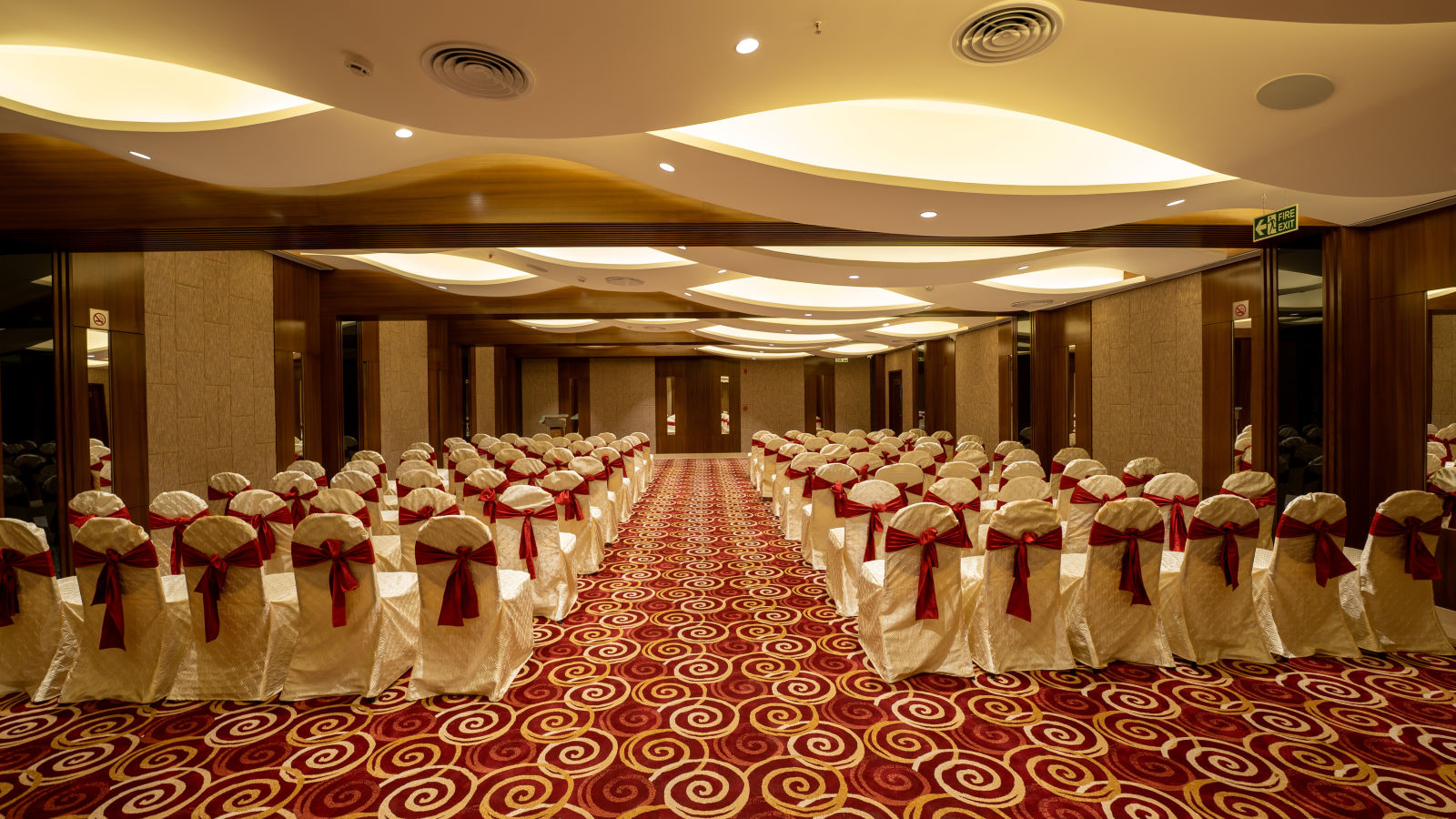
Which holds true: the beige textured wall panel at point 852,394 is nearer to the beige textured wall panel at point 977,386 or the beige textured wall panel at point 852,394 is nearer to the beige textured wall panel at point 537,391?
the beige textured wall panel at point 977,386

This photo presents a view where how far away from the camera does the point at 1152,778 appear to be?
264 centimetres

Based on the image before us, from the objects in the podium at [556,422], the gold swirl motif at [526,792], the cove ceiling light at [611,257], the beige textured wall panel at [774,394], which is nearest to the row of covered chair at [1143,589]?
the gold swirl motif at [526,792]

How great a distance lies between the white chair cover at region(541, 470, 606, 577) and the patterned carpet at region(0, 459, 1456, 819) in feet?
5.54

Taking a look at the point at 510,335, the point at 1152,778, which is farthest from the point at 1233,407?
the point at 510,335

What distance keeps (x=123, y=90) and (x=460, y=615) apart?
371 centimetres

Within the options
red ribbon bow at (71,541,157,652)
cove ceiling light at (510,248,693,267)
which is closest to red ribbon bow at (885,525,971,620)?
red ribbon bow at (71,541,157,652)

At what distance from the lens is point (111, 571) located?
322 cm

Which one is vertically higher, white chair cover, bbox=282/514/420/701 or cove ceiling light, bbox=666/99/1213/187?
cove ceiling light, bbox=666/99/1213/187

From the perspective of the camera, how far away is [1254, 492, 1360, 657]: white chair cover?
3.66 meters

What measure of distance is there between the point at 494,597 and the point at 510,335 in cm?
1143

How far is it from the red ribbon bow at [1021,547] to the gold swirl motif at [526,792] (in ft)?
8.05

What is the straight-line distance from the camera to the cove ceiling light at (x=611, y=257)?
25.4ft

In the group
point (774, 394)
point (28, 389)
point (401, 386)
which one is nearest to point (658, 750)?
point (28, 389)

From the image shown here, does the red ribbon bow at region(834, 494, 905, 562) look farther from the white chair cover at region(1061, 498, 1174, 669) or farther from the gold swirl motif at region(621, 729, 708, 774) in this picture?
the gold swirl motif at region(621, 729, 708, 774)
